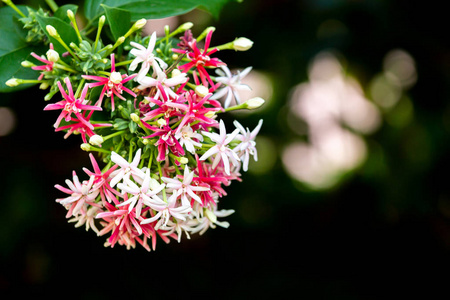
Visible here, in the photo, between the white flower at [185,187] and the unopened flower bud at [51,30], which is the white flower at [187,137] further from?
the unopened flower bud at [51,30]

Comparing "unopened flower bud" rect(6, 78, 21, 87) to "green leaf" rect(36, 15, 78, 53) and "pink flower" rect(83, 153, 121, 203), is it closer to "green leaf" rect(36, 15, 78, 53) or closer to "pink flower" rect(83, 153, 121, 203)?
"green leaf" rect(36, 15, 78, 53)

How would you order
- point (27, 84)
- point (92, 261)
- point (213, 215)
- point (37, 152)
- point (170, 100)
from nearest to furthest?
point (170, 100) < point (27, 84) < point (213, 215) < point (37, 152) < point (92, 261)

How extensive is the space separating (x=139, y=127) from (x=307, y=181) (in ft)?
7.75

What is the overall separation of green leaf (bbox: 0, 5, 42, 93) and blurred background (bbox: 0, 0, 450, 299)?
103 centimetres

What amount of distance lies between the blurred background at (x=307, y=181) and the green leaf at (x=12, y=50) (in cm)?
103

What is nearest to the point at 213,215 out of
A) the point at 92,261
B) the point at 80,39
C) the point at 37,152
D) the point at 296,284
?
the point at 80,39

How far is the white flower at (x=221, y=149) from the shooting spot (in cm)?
104

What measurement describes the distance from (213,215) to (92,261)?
1.73 metres

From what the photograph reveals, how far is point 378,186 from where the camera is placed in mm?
2816

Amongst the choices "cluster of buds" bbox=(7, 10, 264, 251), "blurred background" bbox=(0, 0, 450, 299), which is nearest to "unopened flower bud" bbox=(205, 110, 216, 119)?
"cluster of buds" bbox=(7, 10, 264, 251)

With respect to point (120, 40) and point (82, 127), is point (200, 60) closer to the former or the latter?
point (120, 40)

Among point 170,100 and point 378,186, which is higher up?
point 170,100

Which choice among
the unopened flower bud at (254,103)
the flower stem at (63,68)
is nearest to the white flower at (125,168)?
the flower stem at (63,68)

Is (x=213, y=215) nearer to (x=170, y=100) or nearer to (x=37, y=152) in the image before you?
(x=170, y=100)
